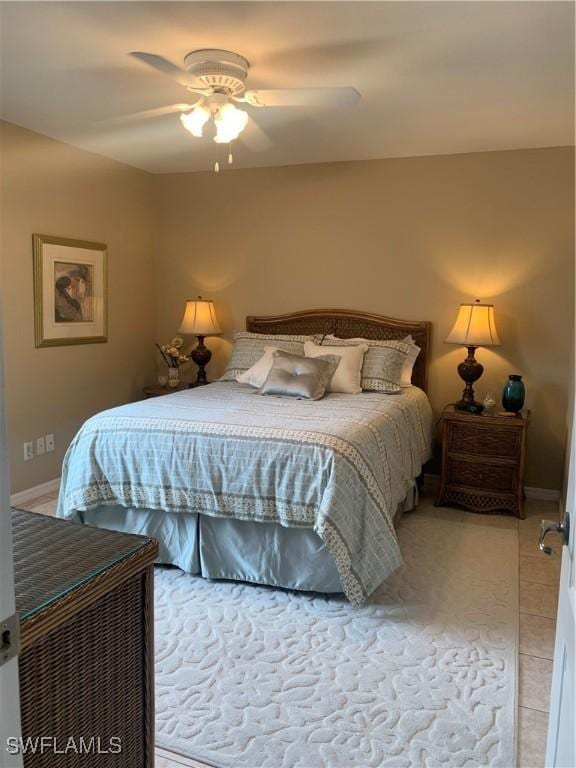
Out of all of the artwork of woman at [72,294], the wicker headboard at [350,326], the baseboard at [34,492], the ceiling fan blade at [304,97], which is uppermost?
the ceiling fan blade at [304,97]

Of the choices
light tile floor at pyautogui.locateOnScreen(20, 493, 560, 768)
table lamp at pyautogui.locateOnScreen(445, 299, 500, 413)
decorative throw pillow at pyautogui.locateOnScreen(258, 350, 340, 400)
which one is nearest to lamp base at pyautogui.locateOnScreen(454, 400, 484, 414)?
table lamp at pyautogui.locateOnScreen(445, 299, 500, 413)

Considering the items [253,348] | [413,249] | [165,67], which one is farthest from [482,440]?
[165,67]

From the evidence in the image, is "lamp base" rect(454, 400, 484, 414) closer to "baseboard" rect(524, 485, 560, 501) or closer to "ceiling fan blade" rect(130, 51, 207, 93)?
"baseboard" rect(524, 485, 560, 501)

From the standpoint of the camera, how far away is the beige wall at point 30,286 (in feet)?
13.0

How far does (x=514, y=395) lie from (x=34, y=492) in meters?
3.41

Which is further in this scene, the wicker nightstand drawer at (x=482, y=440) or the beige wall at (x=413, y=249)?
the beige wall at (x=413, y=249)

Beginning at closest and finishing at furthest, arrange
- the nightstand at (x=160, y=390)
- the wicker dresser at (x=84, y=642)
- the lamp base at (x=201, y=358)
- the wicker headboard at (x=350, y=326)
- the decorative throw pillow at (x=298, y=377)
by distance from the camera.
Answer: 1. the wicker dresser at (x=84, y=642)
2. the decorative throw pillow at (x=298, y=377)
3. the wicker headboard at (x=350, y=326)
4. the nightstand at (x=160, y=390)
5. the lamp base at (x=201, y=358)

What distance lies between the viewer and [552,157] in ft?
13.6

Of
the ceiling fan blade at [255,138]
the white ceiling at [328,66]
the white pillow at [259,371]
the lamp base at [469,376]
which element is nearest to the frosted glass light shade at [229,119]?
the white ceiling at [328,66]

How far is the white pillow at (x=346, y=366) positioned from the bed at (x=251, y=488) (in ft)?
2.16

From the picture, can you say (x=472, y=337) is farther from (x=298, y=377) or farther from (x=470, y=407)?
(x=298, y=377)

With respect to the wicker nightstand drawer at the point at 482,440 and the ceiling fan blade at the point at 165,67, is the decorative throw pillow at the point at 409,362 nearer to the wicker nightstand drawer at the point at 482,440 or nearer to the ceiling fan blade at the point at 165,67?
the wicker nightstand drawer at the point at 482,440

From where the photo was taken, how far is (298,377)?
3918mm

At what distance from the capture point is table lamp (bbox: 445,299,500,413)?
4133 millimetres
